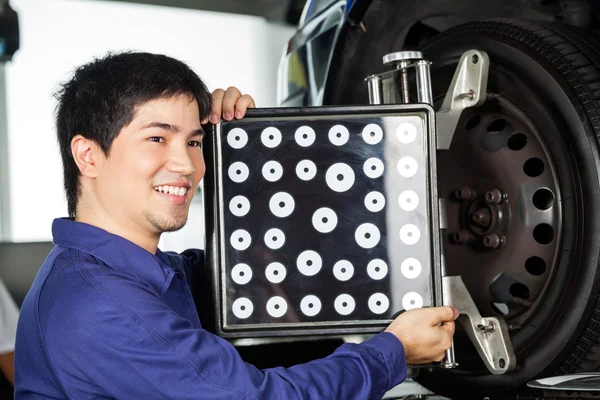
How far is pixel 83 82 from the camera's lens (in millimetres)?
1397

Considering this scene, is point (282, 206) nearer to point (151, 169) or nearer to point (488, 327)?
point (151, 169)

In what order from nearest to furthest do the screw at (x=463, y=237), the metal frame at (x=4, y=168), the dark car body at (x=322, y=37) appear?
the screw at (x=463, y=237) < the dark car body at (x=322, y=37) < the metal frame at (x=4, y=168)

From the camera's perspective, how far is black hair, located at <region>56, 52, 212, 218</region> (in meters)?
1.31

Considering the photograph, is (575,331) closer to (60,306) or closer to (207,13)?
(60,306)

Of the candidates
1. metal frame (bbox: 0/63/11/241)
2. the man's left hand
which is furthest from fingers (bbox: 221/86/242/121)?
metal frame (bbox: 0/63/11/241)

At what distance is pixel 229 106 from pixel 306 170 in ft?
0.62

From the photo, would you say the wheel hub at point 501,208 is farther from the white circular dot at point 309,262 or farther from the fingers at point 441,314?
the white circular dot at point 309,262

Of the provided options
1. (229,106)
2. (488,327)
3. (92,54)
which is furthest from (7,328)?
(92,54)

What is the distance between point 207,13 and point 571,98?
200 inches

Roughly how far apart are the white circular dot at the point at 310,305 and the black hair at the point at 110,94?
39cm

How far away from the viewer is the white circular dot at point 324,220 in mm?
1394

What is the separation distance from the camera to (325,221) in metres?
1.40

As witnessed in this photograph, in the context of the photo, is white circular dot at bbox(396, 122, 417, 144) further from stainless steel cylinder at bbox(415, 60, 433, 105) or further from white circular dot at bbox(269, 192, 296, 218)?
white circular dot at bbox(269, 192, 296, 218)

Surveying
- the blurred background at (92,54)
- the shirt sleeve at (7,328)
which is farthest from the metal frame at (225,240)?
the blurred background at (92,54)
